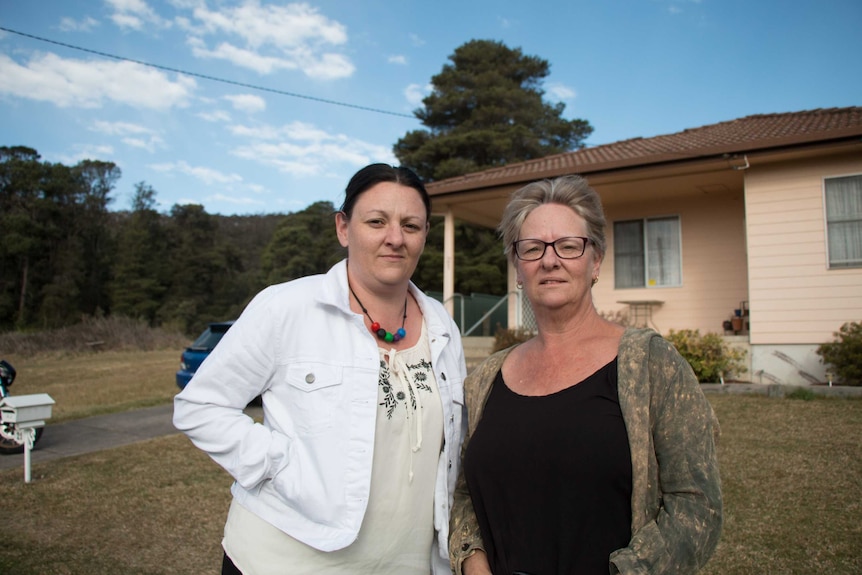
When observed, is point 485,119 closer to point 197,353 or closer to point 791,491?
point 197,353

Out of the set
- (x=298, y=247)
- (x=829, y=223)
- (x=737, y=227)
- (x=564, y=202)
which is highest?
(x=298, y=247)

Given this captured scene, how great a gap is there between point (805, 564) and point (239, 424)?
343cm

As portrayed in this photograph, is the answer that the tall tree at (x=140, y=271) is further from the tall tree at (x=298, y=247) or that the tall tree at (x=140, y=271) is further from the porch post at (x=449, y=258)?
the porch post at (x=449, y=258)

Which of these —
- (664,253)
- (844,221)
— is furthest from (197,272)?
(844,221)

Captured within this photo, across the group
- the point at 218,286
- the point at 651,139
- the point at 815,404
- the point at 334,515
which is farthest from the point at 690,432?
the point at 218,286

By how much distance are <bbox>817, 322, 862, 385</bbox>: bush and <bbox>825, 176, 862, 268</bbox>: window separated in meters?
1.20

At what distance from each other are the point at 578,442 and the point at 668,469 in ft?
0.81

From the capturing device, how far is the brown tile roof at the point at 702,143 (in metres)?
9.62

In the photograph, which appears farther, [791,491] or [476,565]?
[791,491]

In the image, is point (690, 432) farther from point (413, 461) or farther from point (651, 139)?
point (651, 139)

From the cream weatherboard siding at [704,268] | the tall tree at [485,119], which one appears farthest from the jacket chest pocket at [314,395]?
the tall tree at [485,119]

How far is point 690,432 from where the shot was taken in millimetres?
1658

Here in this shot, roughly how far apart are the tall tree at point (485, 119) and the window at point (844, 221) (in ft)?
67.7

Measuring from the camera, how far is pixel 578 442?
5.60 feet
